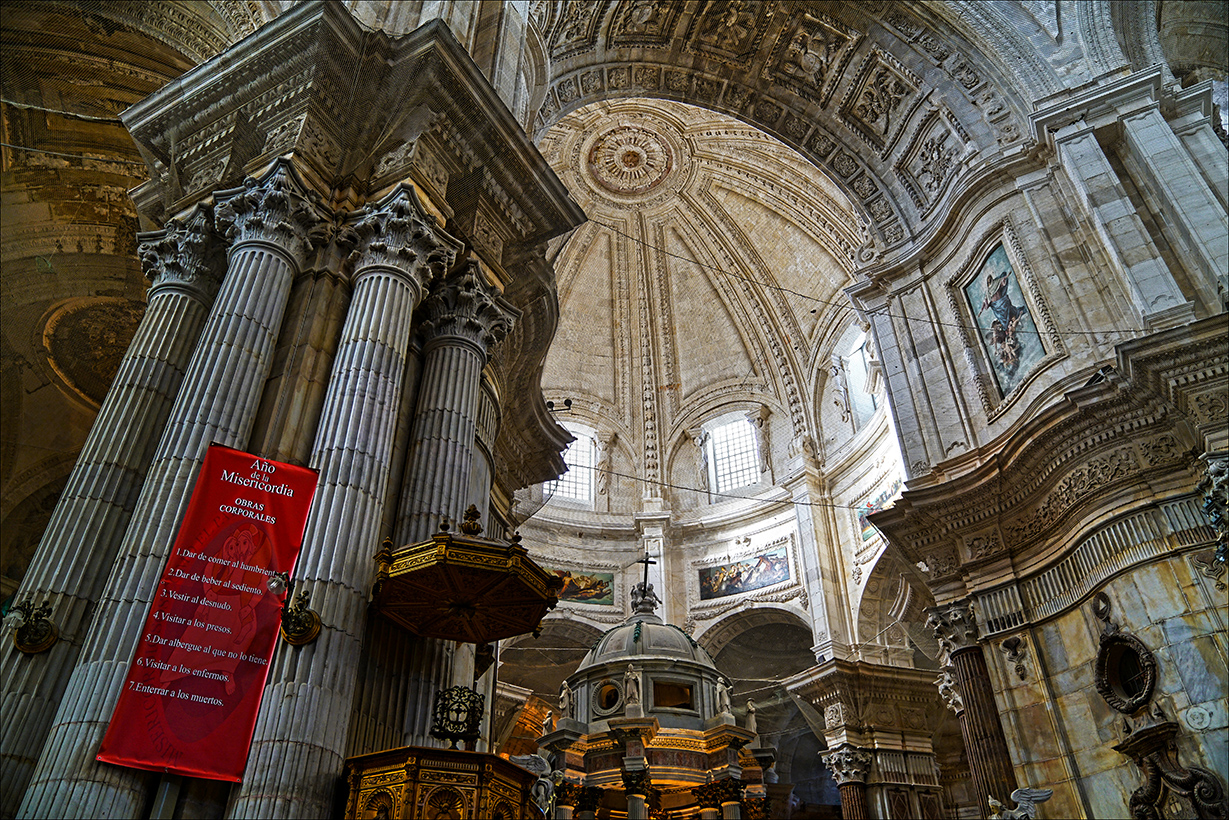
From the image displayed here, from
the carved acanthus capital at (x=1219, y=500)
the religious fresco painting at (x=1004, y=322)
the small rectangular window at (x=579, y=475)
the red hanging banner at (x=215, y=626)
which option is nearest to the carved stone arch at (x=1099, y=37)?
the religious fresco painting at (x=1004, y=322)

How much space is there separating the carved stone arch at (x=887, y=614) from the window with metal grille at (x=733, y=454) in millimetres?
5377

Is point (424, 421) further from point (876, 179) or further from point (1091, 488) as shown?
point (876, 179)

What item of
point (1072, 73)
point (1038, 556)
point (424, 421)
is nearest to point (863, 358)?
point (1072, 73)

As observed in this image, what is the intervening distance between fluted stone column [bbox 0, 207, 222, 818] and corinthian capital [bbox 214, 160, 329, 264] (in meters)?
0.50

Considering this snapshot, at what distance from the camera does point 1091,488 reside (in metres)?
10.7

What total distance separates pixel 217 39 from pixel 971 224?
11975mm

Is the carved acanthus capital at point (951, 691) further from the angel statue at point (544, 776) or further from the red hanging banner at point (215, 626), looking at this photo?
the red hanging banner at point (215, 626)

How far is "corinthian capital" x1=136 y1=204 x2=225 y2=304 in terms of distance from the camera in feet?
27.8

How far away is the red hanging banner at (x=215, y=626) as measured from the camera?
5773mm

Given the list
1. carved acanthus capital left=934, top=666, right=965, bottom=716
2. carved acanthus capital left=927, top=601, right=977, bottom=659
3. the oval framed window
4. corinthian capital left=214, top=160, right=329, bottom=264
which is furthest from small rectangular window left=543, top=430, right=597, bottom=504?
corinthian capital left=214, top=160, right=329, bottom=264

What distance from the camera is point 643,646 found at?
54.9 feet

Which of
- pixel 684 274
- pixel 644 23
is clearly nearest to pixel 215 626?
pixel 644 23

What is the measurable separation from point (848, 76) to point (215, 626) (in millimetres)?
15517

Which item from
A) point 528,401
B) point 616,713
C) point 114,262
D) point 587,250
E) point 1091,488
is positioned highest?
point 587,250
